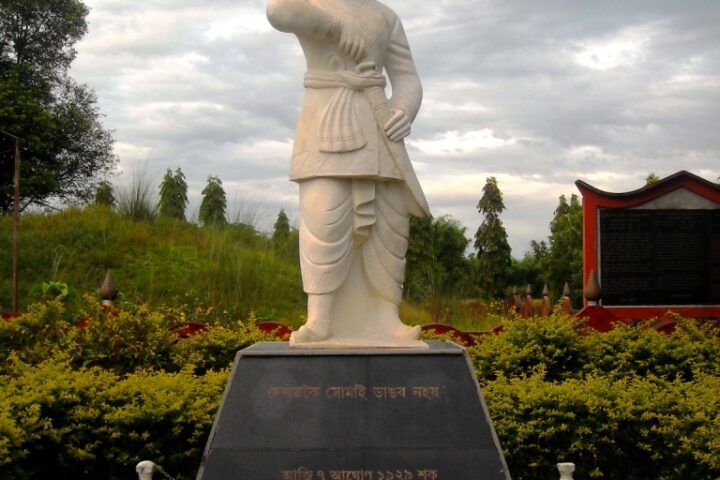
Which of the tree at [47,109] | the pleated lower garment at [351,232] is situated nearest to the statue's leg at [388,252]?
the pleated lower garment at [351,232]

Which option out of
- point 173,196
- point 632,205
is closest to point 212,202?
point 173,196

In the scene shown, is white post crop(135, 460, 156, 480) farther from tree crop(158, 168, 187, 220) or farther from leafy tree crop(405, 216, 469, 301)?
tree crop(158, 168, 187, 220)

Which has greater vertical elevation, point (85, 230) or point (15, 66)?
point (15, 66)

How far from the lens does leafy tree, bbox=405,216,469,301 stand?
1493 cm

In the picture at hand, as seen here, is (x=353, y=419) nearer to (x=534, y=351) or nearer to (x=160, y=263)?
(x=534, y=351)

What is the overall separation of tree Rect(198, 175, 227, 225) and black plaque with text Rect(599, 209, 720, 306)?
8.27 m

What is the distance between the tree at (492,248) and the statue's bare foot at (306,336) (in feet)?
71.5

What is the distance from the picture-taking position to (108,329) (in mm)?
7094

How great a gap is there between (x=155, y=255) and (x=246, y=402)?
10.3 m

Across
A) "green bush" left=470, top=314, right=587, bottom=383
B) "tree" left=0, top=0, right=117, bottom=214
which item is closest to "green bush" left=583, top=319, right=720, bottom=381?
Result: "green bush" left=470, top=314, right=587, bottom=383

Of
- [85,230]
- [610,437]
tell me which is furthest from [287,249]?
[610,437]

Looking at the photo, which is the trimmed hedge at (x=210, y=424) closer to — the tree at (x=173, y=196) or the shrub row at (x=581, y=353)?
the shrub row at (x=581, y=353)

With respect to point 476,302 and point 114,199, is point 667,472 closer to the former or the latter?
point 476,302

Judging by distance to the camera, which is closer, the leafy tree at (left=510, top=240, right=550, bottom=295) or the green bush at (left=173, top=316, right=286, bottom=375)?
the green bush at (left=173, top=316, right=286, bottom=375)
